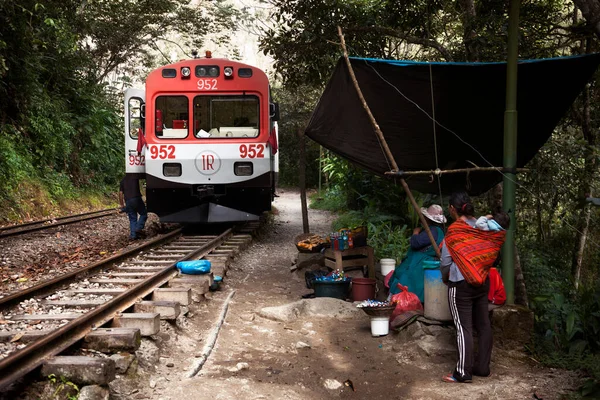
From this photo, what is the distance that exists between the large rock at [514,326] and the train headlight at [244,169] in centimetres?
683

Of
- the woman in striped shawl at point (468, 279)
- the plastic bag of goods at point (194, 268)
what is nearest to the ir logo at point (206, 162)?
the plastic bag of goods at point (194, 268)

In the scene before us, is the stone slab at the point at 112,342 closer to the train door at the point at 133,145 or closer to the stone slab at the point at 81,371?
the stone slab at the point at 81,371

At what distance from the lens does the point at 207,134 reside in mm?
11109

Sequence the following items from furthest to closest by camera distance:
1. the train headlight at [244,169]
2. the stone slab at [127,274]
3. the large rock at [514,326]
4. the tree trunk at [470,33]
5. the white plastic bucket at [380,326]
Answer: the train headlight at [244,169]
the tree trunk at [470,33]
the stone slab at [127,274]
the white plastic bucket at [380,326]
the large rock at [514,326]

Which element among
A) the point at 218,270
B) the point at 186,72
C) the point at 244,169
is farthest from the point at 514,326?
the point at 186,72

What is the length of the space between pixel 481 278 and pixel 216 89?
7.86 metres

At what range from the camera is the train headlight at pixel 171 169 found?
35.8 feet

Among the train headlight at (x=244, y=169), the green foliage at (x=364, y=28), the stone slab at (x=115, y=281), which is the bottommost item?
the stone slab at (x=115, y=281)

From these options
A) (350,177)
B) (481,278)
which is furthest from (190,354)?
(350,177)

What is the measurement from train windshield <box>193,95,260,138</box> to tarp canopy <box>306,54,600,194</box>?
4970 millimetres

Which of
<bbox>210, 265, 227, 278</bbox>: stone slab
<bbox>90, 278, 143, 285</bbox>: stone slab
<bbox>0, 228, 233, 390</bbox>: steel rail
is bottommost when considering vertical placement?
<bbox>210, 265, 227, 278</bbox>: stone slab

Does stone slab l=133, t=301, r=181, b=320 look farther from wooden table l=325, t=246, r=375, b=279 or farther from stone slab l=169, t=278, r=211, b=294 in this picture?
wooden table l=325, t=246, r=375, b=279

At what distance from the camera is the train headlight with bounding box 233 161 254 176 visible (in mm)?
11023

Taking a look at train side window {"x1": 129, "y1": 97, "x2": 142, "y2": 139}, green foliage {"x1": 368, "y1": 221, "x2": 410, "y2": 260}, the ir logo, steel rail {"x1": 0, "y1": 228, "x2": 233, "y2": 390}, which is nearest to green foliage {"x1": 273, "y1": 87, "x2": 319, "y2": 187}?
train side window {"x1": 129, "y1": 97, "x2": 142, "y2": 139}
